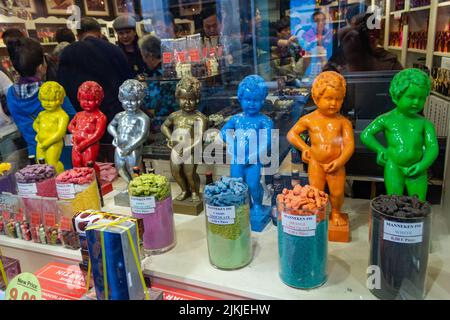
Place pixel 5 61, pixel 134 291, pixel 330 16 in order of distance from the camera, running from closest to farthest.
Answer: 1. pixel 134 291
2. pixel 330 16
3. pixel 5 61

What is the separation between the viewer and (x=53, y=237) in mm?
1565

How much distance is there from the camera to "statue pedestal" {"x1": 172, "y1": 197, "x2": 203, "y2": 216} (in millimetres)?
1769

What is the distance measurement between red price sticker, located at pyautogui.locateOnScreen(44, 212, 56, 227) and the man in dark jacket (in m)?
0.93

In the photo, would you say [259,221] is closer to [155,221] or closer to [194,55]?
[155,221]

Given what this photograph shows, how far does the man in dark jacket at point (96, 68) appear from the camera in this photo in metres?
2.36

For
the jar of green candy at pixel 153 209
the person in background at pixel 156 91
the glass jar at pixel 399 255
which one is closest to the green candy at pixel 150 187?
the jar of green candy at pixel 153 209

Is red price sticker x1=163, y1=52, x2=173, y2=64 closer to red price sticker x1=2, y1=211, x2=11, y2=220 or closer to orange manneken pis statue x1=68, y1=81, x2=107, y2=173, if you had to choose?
orange manneken pis statue x1=68, y1=81, x2=107, y2=173

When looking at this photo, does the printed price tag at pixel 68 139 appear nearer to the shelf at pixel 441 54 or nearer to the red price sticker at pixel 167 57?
the red price sticker at pixel 167 57

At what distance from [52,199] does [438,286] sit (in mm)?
1450
